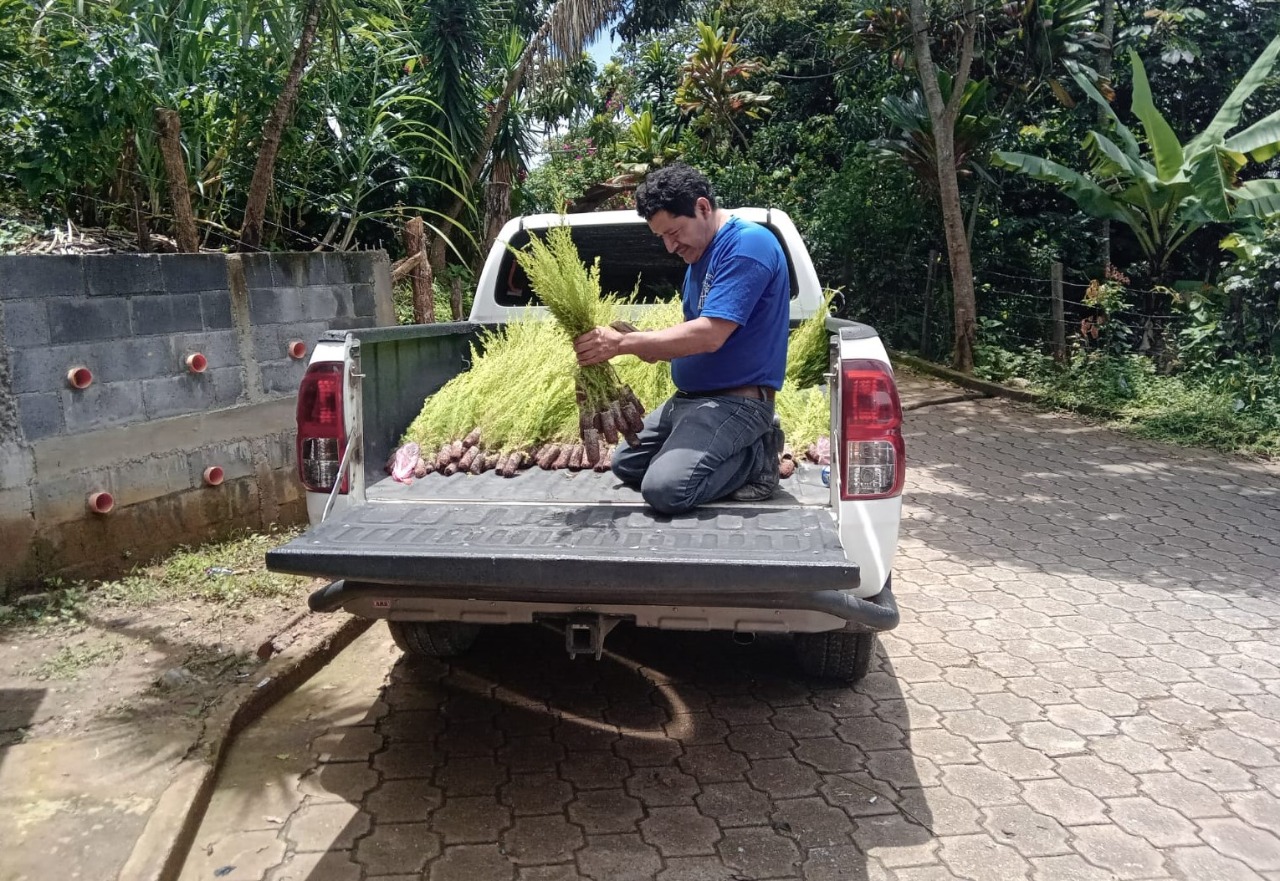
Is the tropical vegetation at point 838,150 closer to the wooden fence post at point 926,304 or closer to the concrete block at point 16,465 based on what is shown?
the wooden fence post at point 926,304

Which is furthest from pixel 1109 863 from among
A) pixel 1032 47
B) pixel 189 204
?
pixel 1032 47

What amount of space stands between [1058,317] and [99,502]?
1009 centimetres

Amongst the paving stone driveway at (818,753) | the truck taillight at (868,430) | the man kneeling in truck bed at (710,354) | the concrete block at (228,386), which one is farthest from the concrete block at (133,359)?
the truck taillight at (868,430)

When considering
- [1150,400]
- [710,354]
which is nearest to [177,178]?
[710,354]

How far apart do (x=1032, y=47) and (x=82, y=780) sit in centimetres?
1308

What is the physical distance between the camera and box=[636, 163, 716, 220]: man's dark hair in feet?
11.4

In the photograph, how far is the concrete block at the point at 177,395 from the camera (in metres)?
4.81

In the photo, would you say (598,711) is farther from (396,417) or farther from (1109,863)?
(1109,863)

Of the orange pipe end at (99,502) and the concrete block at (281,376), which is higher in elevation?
the concrete block at (281,376)

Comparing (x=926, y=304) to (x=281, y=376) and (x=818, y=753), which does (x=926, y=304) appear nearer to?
(x=281, y=376)

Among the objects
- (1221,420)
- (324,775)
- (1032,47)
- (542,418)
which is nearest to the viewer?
(324,775)

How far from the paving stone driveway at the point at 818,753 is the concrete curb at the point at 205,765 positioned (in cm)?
6

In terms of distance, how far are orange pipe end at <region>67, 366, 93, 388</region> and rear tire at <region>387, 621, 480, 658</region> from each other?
176 cm

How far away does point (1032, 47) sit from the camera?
1277cm
